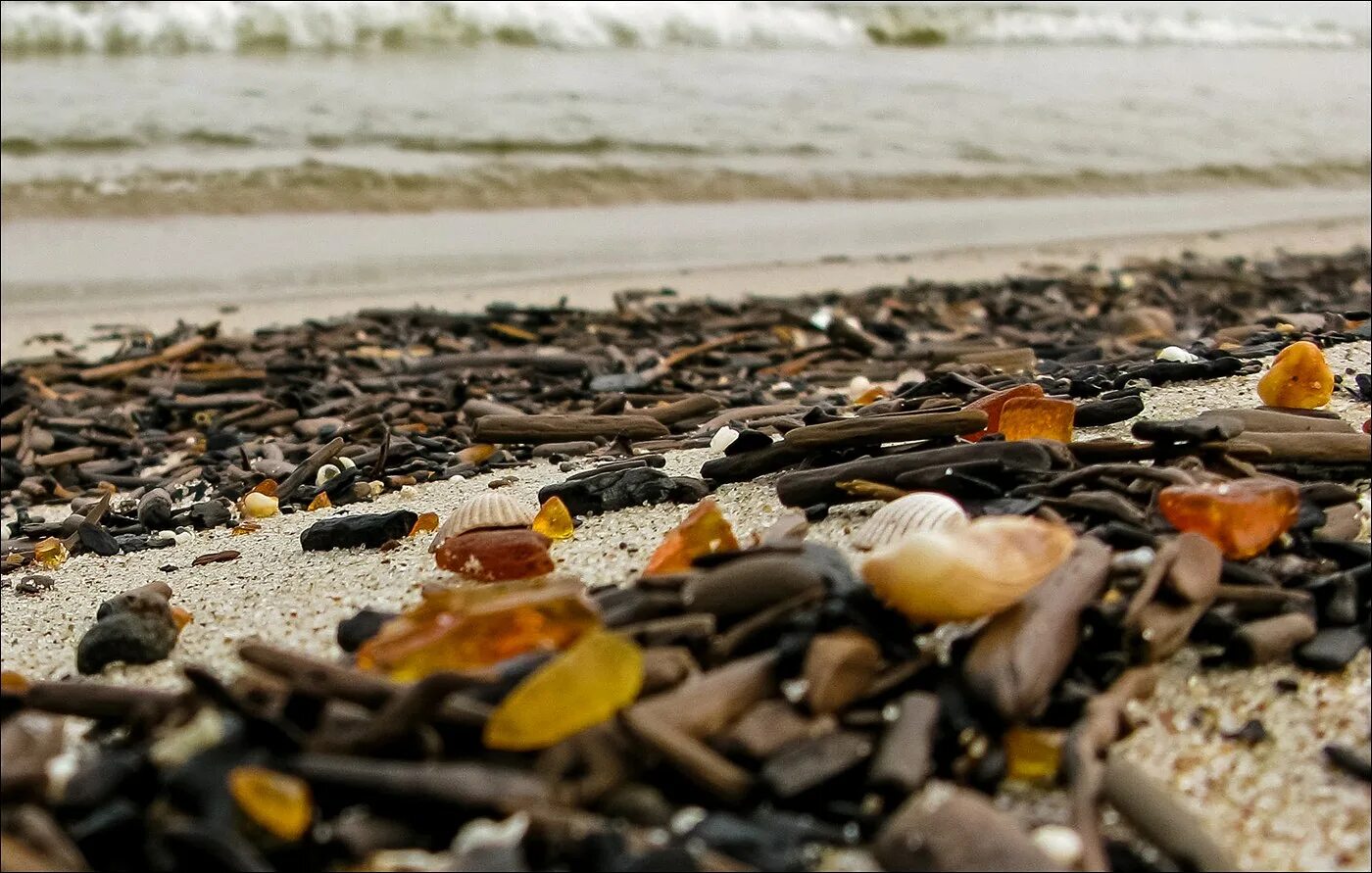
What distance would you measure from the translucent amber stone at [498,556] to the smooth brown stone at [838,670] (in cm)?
74

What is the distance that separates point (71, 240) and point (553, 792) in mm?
8295

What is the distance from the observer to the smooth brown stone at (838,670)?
1.43m

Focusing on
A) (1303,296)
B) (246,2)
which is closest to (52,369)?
(1303,296)

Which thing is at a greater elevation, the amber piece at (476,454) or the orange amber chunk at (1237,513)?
the orange amber chunk at (1237,513)

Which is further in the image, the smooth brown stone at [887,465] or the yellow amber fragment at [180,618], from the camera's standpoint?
the smooth brown stone at [887,465]

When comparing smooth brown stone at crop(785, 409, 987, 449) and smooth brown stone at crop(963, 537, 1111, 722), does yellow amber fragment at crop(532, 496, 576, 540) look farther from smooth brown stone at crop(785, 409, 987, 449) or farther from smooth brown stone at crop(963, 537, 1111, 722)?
smooth brown stone at crop(963, 537, 1111, 722)

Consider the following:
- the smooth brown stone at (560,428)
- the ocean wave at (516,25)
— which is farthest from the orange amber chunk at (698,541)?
the ocean wave at (516,25)

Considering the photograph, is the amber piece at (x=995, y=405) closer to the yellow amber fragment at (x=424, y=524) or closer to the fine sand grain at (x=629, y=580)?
the fine sand grain at (x=629, y=580)

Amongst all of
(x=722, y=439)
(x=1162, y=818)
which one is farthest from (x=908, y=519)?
(x=722, y=439)

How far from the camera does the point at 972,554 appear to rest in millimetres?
1562

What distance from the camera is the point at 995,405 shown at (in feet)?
8.43

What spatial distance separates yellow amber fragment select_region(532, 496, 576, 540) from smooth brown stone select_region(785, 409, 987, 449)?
1.55 feet

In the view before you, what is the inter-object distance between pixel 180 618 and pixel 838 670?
Answer: 45.0 inches

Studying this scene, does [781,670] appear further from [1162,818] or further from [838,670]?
[1162,818]
